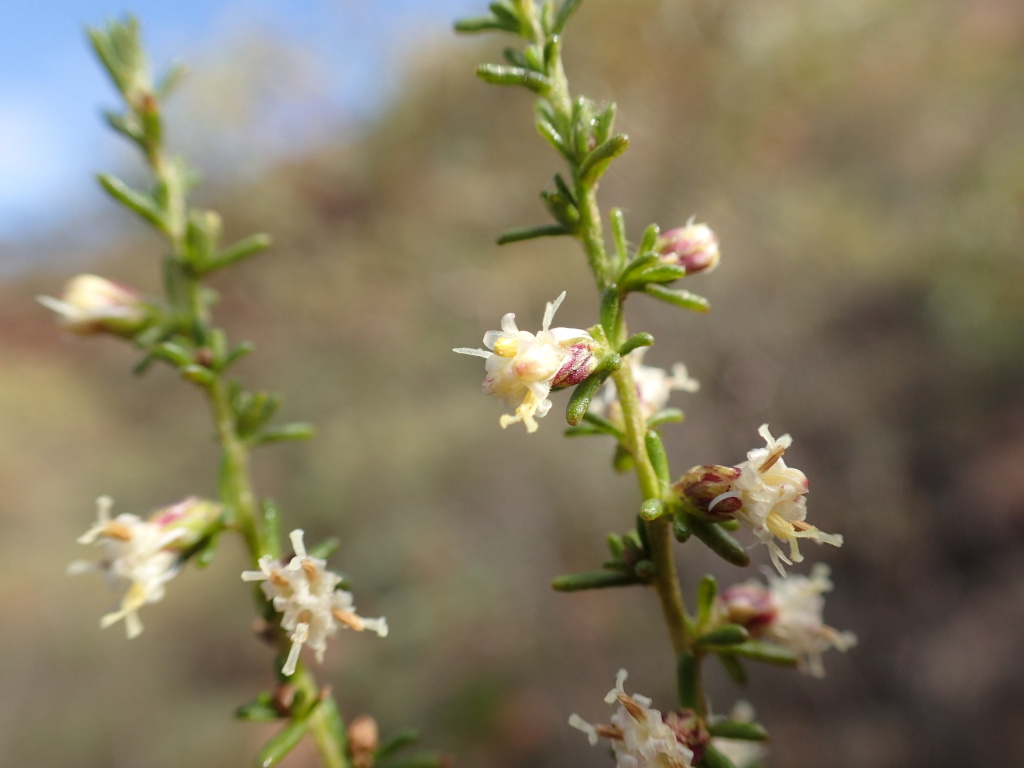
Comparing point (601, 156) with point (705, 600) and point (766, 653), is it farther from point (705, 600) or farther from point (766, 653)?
point (766, 653)

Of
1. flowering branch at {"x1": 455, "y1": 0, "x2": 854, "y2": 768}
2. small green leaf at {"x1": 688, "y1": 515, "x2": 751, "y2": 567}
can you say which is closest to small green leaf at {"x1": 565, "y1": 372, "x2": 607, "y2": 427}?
flowering branch at {"x1": 455, "y1": 0, "x2": 854, "y2": 768}

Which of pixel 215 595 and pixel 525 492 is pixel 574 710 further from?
pixel 215 595

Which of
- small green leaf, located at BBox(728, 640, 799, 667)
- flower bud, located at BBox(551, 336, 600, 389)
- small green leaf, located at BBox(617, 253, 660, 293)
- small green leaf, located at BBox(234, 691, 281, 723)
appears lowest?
small green leaf, located at BBox(728, 640, 799, 667)

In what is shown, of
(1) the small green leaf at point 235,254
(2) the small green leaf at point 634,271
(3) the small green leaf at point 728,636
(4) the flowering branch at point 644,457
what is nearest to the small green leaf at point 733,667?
(4) the flowering branch at point 644,457

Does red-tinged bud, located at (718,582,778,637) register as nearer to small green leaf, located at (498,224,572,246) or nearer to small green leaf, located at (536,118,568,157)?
small green leaf, located at (498,224,572,246)

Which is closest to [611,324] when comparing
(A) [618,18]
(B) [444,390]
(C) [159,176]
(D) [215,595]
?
(C) [159,176]

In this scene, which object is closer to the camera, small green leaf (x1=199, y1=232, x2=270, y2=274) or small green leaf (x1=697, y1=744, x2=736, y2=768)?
small green leaf (x1=697, y1=744, x2=736, y2=768)
